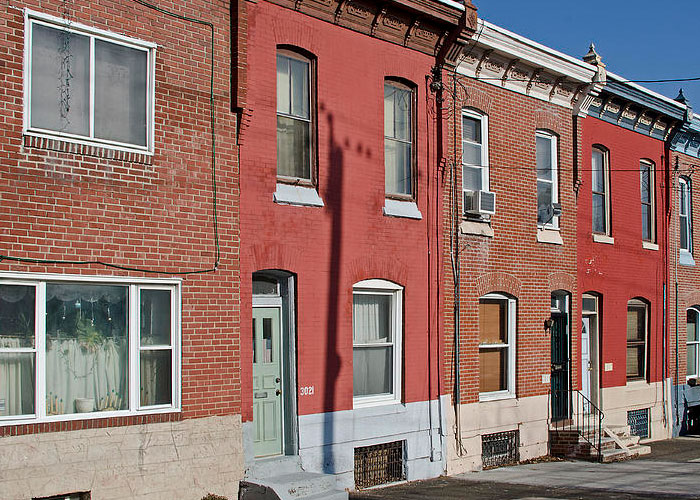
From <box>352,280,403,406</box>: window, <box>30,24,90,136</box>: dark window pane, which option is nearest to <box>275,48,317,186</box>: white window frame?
<box>352,280,403,406</box>: window

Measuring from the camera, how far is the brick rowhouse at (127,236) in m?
9.44

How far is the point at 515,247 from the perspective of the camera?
54.6 ft

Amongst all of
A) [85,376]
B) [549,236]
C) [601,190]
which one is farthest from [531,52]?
[85,376]

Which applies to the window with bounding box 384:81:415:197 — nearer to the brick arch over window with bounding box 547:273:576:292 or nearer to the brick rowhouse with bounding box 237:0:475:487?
the brick rowhouse with bounding box 237:0:475:487

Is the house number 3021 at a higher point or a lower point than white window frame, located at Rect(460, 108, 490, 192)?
lower

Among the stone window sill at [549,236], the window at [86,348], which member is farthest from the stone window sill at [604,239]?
the window at [86,348]

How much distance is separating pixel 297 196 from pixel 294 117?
3.83 ft

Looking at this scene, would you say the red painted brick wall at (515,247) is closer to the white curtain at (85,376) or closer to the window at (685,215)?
the window at (685,215)

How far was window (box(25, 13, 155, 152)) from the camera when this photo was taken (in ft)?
31.9

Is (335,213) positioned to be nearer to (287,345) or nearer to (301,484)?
(287,345)

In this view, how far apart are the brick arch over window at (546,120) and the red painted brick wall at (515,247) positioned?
2 centimetres

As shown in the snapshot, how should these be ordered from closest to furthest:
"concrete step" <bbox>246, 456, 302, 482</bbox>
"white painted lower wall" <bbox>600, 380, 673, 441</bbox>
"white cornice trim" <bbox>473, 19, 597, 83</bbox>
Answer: "concrete step" <bbox>246, 456, 302, 482</bbox> < "white cornice trim" <bbox>473, 19, 597, 83</bbox> < "white painted lower wall" <bbox>600, 380, 673, 441</bbox>

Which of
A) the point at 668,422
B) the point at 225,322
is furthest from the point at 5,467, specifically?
the point at 668,422

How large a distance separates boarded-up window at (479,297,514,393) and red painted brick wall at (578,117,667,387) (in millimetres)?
2845
